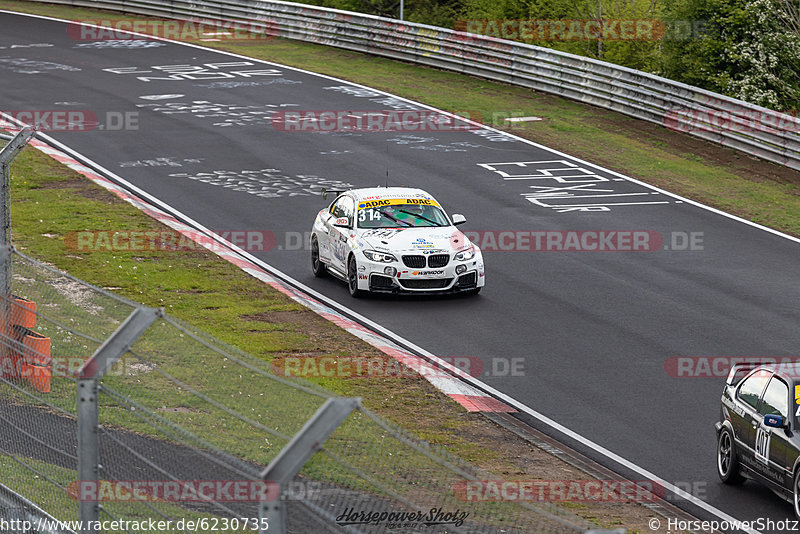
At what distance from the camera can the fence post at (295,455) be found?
4543 mm

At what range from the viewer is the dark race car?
10203mm

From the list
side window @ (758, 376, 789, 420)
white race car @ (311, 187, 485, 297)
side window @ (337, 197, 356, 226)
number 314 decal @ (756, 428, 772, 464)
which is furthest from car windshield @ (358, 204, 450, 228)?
number 314 decal @ (756, 428, 772, 464)

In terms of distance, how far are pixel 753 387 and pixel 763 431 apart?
2.50ft

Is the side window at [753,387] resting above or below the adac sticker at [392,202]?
above

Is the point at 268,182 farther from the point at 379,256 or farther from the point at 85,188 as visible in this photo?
the point at 379,256

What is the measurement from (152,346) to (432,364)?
872 cm

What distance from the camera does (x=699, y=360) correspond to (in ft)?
49.3

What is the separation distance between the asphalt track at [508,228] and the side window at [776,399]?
863mm

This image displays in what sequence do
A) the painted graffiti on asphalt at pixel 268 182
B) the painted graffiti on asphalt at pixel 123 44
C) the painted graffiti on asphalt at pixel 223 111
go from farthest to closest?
the painted graffiti on asphalt at pixel 123 44 → the painted graffiti on asphalt at pixel 223 111 → the painted graffiti on asphalt at pixel 268 182

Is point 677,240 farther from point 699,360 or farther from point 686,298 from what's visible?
point 699,360

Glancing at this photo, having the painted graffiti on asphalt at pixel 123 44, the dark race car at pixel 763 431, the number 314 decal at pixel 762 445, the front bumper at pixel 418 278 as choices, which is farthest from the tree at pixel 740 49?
the number 314 decal at pixel 762 445

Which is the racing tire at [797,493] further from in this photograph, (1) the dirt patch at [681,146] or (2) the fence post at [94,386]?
(1) the dirt patch at [681,146]

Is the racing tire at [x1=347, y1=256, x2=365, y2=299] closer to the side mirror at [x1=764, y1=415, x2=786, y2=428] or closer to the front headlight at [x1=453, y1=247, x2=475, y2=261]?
the front headlight at [x1=453, y1=247, x2=475, y2=261]

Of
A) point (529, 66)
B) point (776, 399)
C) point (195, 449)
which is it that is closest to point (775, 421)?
point (776, 399)
